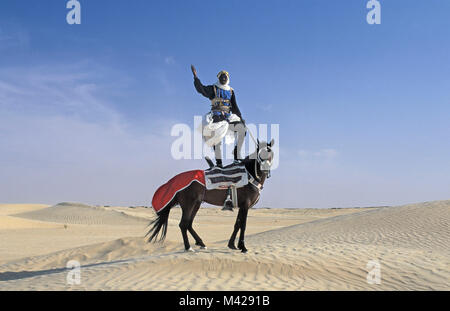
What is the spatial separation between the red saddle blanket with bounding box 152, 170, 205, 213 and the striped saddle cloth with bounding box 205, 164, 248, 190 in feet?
0.64

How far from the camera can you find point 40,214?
4803 cm

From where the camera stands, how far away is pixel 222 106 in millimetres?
9969

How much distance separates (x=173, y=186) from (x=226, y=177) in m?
1.42

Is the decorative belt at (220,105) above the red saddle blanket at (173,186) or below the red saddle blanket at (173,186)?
above

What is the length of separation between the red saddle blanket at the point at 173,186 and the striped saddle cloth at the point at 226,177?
Result: 0.64ft

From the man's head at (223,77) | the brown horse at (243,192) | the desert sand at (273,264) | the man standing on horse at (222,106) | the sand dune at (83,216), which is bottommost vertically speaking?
the sand dune at (83,216)

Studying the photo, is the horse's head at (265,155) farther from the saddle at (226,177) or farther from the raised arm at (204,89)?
the raised arm at (204,89)

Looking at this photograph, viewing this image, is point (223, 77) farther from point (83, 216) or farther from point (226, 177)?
point (83, 216)

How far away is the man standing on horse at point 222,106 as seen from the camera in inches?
389

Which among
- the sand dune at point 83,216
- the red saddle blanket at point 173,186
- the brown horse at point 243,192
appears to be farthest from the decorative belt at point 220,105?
the sand dune at point 83,216

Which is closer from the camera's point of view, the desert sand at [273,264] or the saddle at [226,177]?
the desert sand at [273,264]

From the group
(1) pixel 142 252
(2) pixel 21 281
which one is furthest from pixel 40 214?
(2) pixel 21 281

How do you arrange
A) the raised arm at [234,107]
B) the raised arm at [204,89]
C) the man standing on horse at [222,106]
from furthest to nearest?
the raised arm at [234,107] < the raised arm at [204,89] < the man standing on horse at [222,106]
